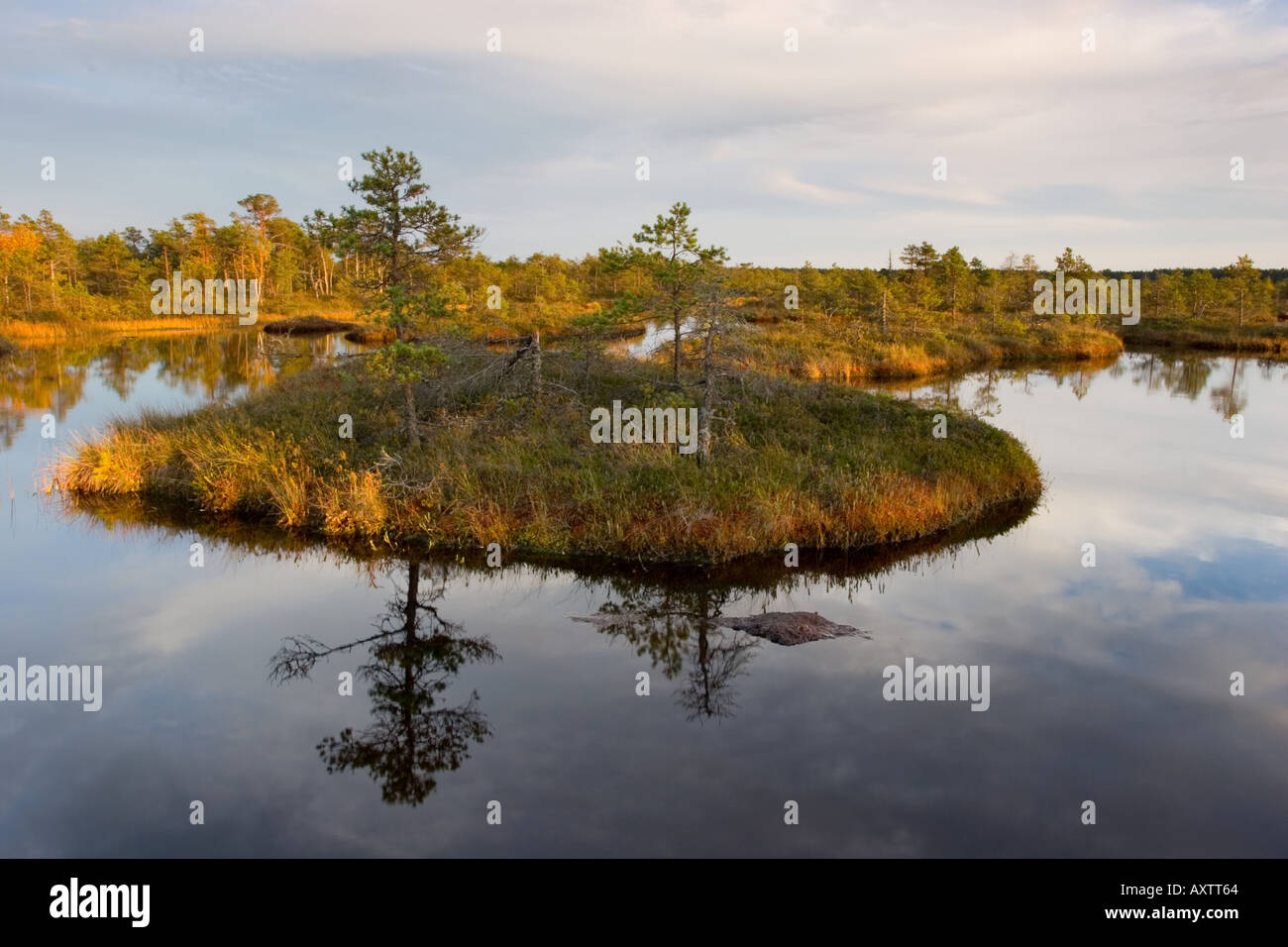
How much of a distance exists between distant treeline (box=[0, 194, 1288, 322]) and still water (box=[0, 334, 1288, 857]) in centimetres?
4015

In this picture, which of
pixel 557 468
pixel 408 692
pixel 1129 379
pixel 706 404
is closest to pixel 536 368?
pixel 557 468

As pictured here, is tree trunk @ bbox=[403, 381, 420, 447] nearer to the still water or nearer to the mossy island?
the mossy island

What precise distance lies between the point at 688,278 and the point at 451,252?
7589mm

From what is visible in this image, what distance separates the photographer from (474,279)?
84.8 metres

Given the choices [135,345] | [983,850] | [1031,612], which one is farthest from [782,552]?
[135,345]

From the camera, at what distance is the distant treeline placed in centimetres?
6550

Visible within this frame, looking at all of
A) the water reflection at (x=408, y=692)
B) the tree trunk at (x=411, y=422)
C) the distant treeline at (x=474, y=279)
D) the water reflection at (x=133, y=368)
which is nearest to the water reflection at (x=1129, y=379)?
the distant treeline at (x=474, y=279)

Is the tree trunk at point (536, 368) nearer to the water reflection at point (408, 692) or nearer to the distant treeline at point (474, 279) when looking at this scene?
the water reflection at point (408, 692)

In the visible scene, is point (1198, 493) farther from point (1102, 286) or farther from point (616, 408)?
point (1102, 286)

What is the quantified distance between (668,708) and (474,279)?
261 feet

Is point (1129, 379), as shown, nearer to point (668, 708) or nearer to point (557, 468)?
point (557, 468)

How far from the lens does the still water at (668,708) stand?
8.34m

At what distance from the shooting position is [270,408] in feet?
77.3
